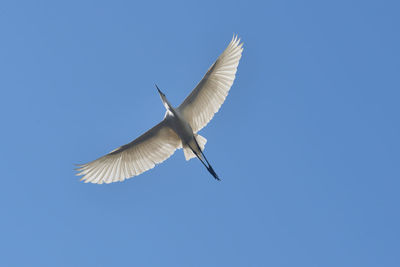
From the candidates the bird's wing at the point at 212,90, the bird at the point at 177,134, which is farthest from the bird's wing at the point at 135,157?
the bird's wing at the point at 212,90

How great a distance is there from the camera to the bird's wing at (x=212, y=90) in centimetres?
1684

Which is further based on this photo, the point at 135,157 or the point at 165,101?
the point at 135,157

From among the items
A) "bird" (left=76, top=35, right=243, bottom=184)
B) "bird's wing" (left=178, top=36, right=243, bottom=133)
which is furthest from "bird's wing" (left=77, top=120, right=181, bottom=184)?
"bird's wing" (left=178, top=36, right=243, bottom=133)

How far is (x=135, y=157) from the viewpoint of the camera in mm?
17750

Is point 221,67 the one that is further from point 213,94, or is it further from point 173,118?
point 173,118

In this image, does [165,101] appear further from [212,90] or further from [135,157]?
[135,157]

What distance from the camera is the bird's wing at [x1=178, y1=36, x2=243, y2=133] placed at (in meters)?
16.8

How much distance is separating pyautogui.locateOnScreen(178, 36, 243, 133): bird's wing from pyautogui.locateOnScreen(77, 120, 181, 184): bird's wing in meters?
0.72

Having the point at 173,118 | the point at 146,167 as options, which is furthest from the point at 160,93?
the point at 146,167

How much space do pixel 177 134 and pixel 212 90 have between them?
4.96 ft

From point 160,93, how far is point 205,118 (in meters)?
1.38

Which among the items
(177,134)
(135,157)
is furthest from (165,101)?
(135,157)

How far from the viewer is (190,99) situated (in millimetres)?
17125

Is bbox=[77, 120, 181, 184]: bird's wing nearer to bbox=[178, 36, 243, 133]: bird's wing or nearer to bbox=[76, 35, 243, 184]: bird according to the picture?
bbox=[76, 35, 243, 184]: bird
